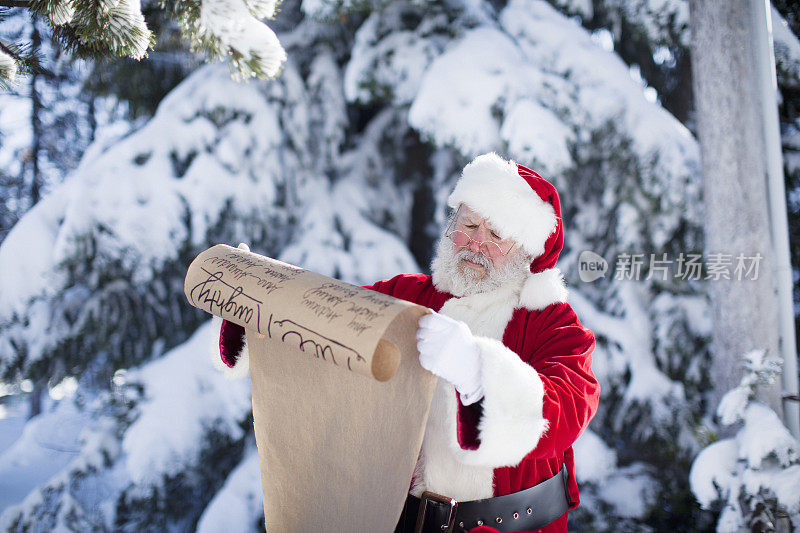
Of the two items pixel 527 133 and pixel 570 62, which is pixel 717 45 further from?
pixel 527 133

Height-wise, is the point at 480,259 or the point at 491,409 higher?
the point at 480,259

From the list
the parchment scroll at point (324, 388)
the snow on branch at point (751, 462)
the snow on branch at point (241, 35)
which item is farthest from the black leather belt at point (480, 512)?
the snow on branch at point (751, 462)

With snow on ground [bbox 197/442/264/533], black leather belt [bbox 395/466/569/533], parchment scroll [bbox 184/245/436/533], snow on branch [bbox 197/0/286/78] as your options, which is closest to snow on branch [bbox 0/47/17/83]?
snow on branch [bbox 197/0/286/78]

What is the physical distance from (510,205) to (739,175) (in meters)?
1.75

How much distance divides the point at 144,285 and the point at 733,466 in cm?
273

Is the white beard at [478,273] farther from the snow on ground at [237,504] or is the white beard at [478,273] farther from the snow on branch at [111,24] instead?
the snow on ground at [237,504]

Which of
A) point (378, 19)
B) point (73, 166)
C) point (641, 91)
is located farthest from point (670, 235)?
point (73, 166)

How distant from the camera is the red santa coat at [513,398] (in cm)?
89

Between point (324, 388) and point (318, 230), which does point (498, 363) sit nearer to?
point (324, 388)

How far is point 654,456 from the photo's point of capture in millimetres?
2828

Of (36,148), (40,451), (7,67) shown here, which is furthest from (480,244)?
(36,148)

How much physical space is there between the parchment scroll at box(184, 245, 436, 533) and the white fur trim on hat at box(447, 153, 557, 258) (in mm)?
447

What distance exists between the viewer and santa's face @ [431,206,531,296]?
1.28 meters

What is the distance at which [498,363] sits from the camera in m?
0.89
